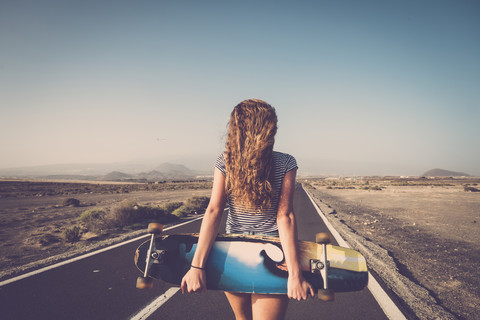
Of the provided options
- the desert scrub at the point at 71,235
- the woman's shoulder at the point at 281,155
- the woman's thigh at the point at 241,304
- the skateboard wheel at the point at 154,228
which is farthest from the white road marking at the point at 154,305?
the desert scrub at the point at 71,235

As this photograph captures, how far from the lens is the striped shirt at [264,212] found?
166 cm

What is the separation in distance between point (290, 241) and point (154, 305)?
285 centimetres

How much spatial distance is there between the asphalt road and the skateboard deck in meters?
1.92

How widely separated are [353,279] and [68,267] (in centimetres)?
527

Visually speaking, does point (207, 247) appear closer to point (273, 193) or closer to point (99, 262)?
point (273, 193)

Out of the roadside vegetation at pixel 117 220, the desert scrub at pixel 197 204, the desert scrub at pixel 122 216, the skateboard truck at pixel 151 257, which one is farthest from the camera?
the desert scrub at pixel 197 204

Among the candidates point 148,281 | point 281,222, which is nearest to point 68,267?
point 148,281

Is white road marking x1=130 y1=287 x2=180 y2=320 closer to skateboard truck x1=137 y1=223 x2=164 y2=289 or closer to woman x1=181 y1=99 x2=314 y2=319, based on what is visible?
skateboard truck x1=137 y1=223 x2=164 y2=289

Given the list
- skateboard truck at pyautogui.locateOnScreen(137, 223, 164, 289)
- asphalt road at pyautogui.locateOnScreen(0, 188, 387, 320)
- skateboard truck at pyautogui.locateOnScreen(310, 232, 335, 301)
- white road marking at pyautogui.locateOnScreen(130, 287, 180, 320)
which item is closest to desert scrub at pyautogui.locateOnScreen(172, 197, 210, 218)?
asphalt road at pyautogui.locateOnScreen(0, 188, 387, 320)

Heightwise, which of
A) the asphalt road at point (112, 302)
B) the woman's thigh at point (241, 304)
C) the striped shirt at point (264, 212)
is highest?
the striped shirt at point (264, 212)

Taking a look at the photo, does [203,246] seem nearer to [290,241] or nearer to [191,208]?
[290,241]

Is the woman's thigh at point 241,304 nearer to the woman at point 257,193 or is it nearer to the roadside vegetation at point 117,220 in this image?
the woman at point 257,193

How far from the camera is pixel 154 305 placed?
11.7ft

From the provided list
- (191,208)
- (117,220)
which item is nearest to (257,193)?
(117,220)
